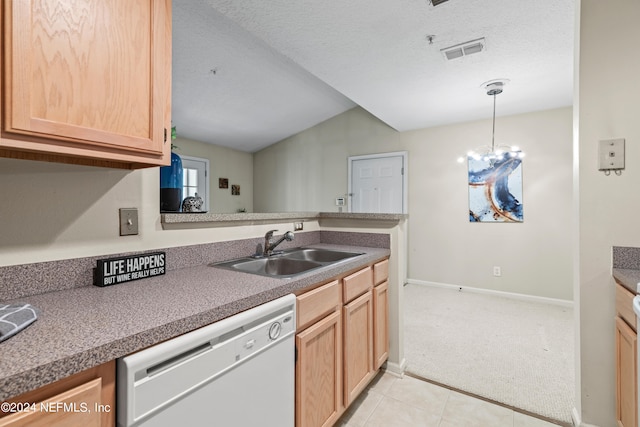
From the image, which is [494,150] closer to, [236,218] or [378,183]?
[378,183]

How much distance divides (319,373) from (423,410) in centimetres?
81

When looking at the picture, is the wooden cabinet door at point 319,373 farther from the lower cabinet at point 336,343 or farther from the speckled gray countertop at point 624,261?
the speckled gray countertop at point 624,261

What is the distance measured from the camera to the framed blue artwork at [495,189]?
12.0 feet

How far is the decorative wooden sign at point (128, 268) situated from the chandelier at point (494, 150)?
10.3 ft

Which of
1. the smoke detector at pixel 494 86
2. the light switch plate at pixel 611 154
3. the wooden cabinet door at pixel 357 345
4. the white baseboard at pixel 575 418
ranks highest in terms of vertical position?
the smoke detector at pixel 494 86

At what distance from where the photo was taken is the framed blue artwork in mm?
→ 3666

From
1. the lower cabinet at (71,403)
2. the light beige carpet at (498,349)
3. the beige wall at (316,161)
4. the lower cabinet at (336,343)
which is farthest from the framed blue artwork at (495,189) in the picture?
the lower cabinet at (71,403)

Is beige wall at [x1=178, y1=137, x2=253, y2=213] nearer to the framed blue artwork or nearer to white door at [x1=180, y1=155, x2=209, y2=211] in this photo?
white door at [x1=180, y1=155, x2=209, y2=211]

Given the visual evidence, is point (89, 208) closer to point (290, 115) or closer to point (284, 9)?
point (284, 9)

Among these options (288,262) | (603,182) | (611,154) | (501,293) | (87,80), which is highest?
(87,80)

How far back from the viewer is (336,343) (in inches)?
57.2

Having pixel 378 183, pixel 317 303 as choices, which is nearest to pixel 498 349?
pixel 317 303

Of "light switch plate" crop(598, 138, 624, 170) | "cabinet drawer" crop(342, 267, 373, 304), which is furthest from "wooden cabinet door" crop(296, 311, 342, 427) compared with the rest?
"light switch plate" crop(598, 138, 624, 170)

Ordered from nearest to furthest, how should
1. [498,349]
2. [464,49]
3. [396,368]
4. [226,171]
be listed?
[396,368]
[464,49]
[498,349]
[226,171]
